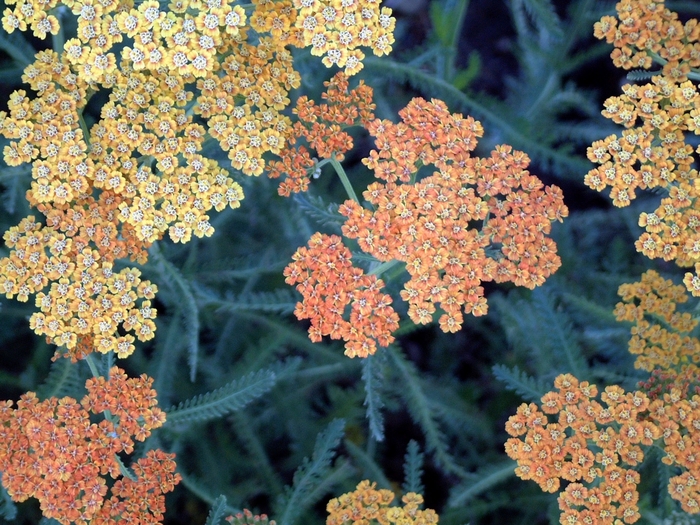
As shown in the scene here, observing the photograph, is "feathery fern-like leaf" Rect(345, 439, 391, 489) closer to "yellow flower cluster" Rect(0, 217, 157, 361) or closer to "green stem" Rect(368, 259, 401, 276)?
"green stem" Rect(368, 259, 401, 276)

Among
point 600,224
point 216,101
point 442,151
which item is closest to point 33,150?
point 216,101

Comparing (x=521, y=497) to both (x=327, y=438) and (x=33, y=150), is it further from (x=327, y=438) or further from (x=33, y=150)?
(x=33, y=150)

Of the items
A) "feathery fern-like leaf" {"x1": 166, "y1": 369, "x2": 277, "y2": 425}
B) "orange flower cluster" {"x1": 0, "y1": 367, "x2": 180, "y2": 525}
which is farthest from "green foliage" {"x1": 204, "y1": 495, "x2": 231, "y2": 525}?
"feathery fern-like leaf" {"x1": 166, "y1": 369, "x2": 277, "y2": 425}

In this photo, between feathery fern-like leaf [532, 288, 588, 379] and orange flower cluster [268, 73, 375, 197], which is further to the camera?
feathery fern-like leaf [532, 288, 588, 379]

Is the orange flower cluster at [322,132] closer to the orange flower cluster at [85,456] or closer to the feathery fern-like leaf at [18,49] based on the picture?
the orange flower cluster at [85,456]

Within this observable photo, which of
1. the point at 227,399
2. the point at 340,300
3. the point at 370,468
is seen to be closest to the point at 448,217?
the point at 340,300

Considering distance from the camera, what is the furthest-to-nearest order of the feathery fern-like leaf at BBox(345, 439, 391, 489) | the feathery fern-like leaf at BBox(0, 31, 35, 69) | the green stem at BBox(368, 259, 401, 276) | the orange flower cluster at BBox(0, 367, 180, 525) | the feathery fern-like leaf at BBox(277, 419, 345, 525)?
the feathery fern-like leaf at BBox(345, 439, 391, 489), the feathery fern-like leaf at BBox(0, 31, 35, 69), the feathery fern-like leaf at BBox(277, 419, 345, 525), the green stem at BBox(368, 259, 401, 276), the orange flower cluster at BBox(0, 367, 180, 525)

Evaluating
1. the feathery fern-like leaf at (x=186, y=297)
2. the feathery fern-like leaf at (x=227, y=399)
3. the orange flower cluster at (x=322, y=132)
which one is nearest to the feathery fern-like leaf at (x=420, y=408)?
the feathery fern-like leaf at (x=227, y=399)
